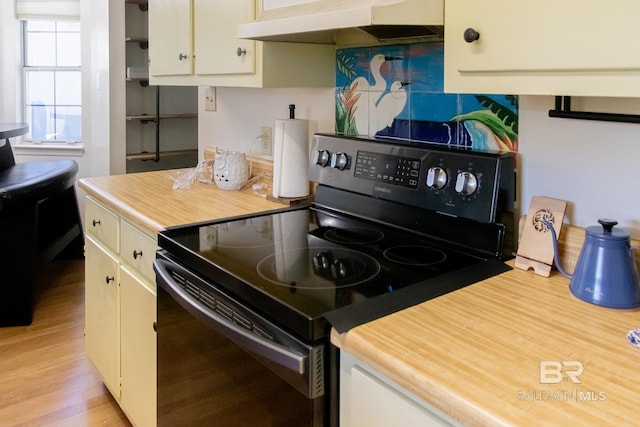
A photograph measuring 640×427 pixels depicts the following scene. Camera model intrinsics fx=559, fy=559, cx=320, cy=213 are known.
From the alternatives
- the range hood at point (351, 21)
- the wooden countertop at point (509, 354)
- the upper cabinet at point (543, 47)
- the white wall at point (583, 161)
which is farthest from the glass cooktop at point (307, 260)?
the range hood at point (351, 21)

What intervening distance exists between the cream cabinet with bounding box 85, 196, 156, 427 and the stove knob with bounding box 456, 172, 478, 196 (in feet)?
2.82

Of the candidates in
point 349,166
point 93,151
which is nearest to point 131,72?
point 93,151

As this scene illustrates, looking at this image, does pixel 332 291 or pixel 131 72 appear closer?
pixel 332 291

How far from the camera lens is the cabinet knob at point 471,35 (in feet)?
3.46

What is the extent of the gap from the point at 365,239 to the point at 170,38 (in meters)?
1.25

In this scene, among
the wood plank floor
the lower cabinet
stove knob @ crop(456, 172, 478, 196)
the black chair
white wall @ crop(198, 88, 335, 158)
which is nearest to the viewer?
the lower cabinet

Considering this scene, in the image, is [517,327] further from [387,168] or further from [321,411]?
[387,168]

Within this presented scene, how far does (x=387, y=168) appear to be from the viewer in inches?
58.7

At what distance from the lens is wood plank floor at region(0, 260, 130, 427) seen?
217 cm

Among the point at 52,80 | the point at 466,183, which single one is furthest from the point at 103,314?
the point at 52,80

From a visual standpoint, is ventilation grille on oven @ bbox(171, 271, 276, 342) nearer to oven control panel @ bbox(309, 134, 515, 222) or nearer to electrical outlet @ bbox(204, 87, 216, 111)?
oven control panel @ bbox(309, 134, 515, 222)

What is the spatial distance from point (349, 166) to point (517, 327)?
0.78 meters

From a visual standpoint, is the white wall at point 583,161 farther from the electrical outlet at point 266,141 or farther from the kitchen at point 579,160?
the electrical outlet at point 266,141

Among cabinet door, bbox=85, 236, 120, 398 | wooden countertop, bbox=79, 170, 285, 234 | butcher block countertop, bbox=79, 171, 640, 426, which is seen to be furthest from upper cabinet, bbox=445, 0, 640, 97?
cabinet door, bbox=85, 236, 120, 398
